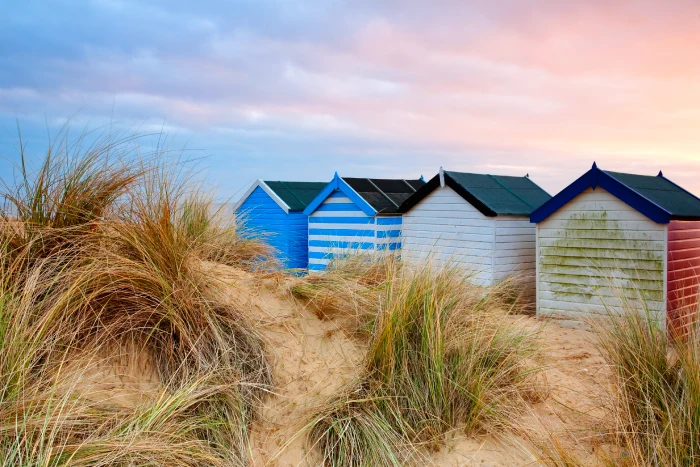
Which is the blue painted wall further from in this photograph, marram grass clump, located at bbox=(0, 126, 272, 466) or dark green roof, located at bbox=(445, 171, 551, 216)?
marram grass clump, located at bbox=(0, 126, 272, 466)

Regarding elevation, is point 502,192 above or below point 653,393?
above

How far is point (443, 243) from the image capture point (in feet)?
35.6

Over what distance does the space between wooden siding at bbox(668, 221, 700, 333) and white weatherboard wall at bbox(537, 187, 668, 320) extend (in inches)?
8.3

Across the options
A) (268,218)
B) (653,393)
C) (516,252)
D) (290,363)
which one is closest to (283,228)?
(268,218)

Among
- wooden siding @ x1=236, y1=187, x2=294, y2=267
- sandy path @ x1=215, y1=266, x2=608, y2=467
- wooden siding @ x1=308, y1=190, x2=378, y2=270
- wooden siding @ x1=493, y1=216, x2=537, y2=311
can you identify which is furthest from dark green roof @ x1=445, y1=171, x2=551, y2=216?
wooden siding @ x1=236, y1=187, x2=294, y2=267

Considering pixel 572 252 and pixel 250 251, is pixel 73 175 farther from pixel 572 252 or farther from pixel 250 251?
pixel 572 252

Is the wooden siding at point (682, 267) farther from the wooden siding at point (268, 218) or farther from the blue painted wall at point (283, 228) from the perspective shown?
the wooden siding at point (268, 218)

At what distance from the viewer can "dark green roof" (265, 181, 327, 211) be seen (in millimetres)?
13507

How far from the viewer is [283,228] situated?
13.5 m

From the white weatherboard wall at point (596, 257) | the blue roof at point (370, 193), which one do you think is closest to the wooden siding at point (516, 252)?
the white weatherboard wall at point (596, 257)

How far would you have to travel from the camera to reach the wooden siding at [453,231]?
Answer: 10.2 m

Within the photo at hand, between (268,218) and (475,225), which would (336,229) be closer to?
(268,218)

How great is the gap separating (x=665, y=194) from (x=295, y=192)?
761 cm

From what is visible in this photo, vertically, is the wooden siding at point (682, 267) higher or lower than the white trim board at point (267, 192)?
lower
